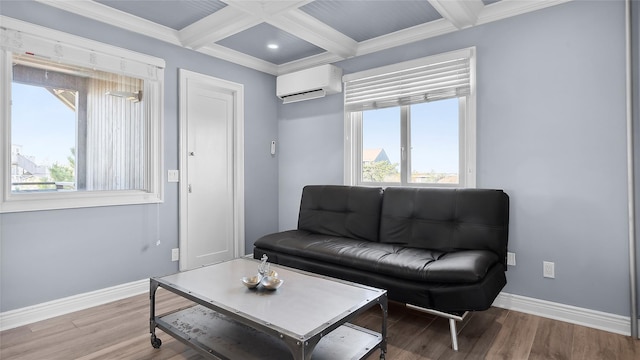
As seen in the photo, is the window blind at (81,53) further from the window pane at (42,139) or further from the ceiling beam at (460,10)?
the ceiling beam at (460,10)

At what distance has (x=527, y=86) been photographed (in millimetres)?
2629

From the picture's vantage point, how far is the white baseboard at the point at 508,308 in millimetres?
2316

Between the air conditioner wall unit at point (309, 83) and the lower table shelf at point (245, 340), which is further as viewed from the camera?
the air conditioner wall unit at point (309, 83)

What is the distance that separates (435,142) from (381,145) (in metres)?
0.59

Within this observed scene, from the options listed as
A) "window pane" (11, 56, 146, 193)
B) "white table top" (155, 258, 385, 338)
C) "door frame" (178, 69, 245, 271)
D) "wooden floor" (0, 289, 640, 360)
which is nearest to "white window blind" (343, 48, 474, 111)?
"door frame" (178, 69, 245, 271)

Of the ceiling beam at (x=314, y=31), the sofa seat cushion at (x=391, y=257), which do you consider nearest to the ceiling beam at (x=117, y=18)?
the ceiling beam at (x=314, y=31)

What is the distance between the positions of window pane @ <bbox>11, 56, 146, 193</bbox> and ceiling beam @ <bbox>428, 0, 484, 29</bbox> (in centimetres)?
266

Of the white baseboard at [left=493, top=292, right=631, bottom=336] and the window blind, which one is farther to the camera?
the window blind

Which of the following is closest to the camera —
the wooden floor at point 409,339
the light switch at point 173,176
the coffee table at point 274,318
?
the coffee table at point 274,318

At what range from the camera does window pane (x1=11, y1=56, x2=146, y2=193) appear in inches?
99.3

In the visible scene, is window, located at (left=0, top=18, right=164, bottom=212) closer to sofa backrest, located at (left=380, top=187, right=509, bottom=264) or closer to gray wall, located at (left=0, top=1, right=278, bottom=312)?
gray wall, located at (left=0, top=1, right=278, bottom=312)

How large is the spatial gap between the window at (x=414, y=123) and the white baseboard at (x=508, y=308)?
1013mm

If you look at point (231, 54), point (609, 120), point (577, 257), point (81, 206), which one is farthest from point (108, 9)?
point (577, 257)

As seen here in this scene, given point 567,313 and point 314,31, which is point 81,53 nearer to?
point 314,31
